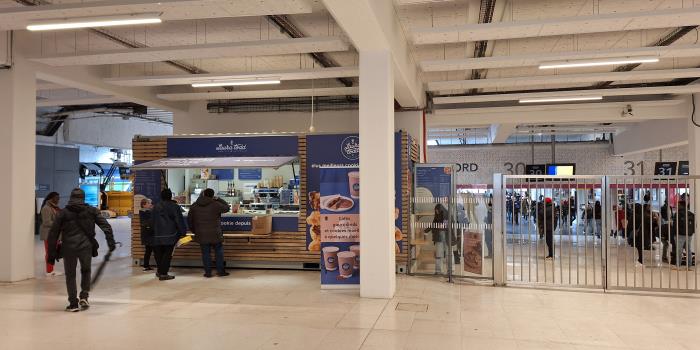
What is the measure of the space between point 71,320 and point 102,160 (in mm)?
17991

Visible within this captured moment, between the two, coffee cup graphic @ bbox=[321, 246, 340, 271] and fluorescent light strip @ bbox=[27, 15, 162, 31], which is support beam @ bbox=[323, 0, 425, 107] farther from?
coffee cup graphic @ bbox=[321, 246, 340, 271]

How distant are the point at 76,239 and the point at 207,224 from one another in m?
2.41

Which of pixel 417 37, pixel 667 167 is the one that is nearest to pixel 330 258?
pixel 417 37

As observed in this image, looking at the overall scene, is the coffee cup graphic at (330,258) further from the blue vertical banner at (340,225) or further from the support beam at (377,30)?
the support beam at (377,30)

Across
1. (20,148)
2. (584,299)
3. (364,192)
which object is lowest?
(584,299)

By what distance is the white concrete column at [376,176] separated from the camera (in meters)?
6.46

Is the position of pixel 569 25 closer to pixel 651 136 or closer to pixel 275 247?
pixel 275 247

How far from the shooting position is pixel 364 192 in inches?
257

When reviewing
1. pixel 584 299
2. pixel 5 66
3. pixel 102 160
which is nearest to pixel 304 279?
pixel 584 299

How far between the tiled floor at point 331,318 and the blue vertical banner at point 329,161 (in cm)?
104

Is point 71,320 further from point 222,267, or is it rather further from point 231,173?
point 231,173

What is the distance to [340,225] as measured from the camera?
6.98 meters

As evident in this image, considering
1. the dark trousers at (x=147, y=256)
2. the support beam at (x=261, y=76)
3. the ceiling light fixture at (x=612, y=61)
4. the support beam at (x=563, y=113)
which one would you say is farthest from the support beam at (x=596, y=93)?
the dark trousers at (x=147, y=256)

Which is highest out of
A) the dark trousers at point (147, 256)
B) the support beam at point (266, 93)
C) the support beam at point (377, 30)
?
the support beam at point (266, 93)
